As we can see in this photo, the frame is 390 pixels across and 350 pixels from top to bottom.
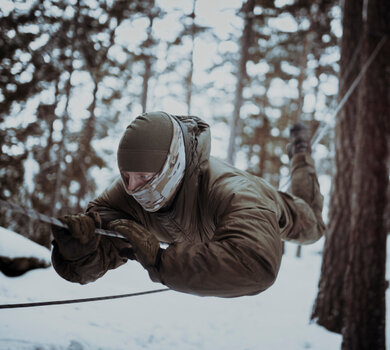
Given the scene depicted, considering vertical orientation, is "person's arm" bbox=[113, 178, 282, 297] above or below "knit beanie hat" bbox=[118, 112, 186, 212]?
below

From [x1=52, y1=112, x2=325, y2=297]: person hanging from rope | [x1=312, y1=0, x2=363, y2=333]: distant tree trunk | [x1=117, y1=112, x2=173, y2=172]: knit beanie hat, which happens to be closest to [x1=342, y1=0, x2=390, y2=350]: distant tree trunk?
[x1=312, y1=0, x2=363, y2=333]: distant tree trunk

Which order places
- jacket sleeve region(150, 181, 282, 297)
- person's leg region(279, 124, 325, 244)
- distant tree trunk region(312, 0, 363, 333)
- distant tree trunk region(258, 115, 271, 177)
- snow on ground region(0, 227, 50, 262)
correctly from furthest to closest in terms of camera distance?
distant tree trunk region(258, 115, 271, 177) < distant tree trunk region(312, 0, 363, 333) < snow on ground region(0, 227, 50, 262) < person's leg region(279, 124, 325, 244) < jacket sleeve region(150, 181, 282, 297)

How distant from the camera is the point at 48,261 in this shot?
4.70m

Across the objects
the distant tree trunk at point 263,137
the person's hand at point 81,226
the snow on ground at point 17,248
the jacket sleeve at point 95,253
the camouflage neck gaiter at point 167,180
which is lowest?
the snow on ground at point 17,248

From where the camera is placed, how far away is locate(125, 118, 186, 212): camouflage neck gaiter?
1834 millimetres

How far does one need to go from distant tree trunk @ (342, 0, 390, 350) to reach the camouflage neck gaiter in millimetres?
2883

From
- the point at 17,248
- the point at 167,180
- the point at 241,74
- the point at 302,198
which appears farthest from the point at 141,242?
the point at 241,74

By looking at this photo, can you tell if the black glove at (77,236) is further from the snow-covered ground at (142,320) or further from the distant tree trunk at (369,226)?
the distant tree trunk at (369,226)

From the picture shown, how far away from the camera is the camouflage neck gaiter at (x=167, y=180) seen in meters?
1.83

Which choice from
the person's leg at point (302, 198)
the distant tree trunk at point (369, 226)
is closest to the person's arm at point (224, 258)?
the person's leg at point (302, 198)

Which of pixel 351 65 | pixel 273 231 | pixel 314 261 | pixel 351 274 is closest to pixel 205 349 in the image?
pixel 351 274

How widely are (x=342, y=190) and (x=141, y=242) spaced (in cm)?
404

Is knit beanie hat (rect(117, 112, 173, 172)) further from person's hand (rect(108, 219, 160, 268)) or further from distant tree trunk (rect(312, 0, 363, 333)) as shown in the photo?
distant tree trunk (rect(312, 0, 363, 333))

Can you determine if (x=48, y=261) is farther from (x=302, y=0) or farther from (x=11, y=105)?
(x=302, y=0)
